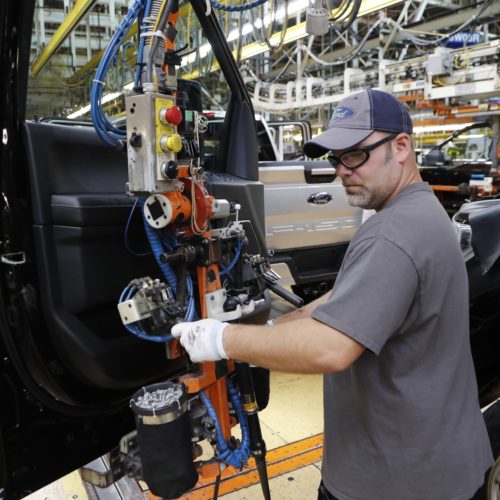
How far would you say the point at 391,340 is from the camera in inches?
55.2

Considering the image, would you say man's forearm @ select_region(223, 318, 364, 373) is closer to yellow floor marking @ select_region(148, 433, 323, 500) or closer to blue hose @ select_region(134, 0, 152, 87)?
blue hose @ select_region(134, 0, 152, 87)

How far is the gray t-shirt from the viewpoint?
125cm

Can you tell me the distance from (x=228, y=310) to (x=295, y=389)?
2189mm

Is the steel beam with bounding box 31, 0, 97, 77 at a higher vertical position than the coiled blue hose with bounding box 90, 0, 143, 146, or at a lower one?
higher

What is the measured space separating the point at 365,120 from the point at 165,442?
46.1 inches

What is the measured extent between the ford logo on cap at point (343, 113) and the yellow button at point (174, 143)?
503mm

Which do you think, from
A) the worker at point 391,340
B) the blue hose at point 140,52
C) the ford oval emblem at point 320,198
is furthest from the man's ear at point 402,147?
the ford oval emblem at point 320,198

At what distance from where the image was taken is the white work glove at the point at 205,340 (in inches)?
58.4

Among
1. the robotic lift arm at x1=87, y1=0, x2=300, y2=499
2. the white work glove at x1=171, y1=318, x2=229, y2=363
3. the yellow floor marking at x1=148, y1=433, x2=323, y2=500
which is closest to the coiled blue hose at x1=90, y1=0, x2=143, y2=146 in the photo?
the robotic lift arm at x1=87, y1=0, x2=300, y2=499

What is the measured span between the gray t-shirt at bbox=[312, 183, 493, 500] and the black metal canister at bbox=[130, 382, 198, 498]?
1.63ft

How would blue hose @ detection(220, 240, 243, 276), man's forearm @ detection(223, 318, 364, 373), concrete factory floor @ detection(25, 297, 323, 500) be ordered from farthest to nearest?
1. concrete factory floor @ detection(25, 297, 323, 500)
2. blue hose @ detection(220, 240, 243, 276)
3. man's forearm @ detection(223, 318, 364, 373)

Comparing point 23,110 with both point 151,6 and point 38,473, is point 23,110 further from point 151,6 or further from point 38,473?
point 38,473

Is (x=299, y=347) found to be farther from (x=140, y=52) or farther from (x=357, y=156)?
(x=140, y=52)

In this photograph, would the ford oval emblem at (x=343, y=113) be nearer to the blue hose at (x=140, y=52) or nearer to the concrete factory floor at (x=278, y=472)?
the blue hose at (x=140, y=52)
